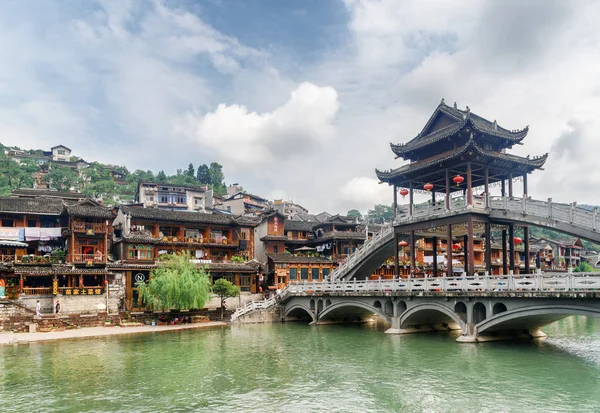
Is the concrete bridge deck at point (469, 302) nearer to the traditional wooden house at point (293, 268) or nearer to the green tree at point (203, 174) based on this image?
the traditional wooden house at point (293, 268)

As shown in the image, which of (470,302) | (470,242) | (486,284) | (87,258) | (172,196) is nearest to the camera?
(486,284)

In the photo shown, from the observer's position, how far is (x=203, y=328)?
36125 millimetres

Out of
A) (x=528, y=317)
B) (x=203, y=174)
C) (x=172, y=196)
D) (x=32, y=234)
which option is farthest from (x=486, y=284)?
(x=203, y=174)

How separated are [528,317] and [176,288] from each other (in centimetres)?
2472

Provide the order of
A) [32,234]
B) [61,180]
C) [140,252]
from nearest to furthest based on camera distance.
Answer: [32,234]
[140,252]
[61,180]

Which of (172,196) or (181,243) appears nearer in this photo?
(181,243)

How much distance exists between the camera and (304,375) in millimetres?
19797

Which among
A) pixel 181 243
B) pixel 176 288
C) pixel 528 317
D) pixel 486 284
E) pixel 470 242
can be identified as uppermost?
pixel 181 243

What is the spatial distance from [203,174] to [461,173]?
84.9 metres

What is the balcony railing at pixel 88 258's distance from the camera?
41.0m

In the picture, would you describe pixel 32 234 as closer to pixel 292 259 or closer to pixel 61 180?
pixel 292 259

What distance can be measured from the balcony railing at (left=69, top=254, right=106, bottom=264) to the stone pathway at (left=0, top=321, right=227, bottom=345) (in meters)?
8.29

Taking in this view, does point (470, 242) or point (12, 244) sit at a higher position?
point (12, 244)

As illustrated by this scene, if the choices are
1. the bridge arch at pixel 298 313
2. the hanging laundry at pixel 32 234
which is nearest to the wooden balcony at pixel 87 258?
the hanging laundry at pixel 32 234
